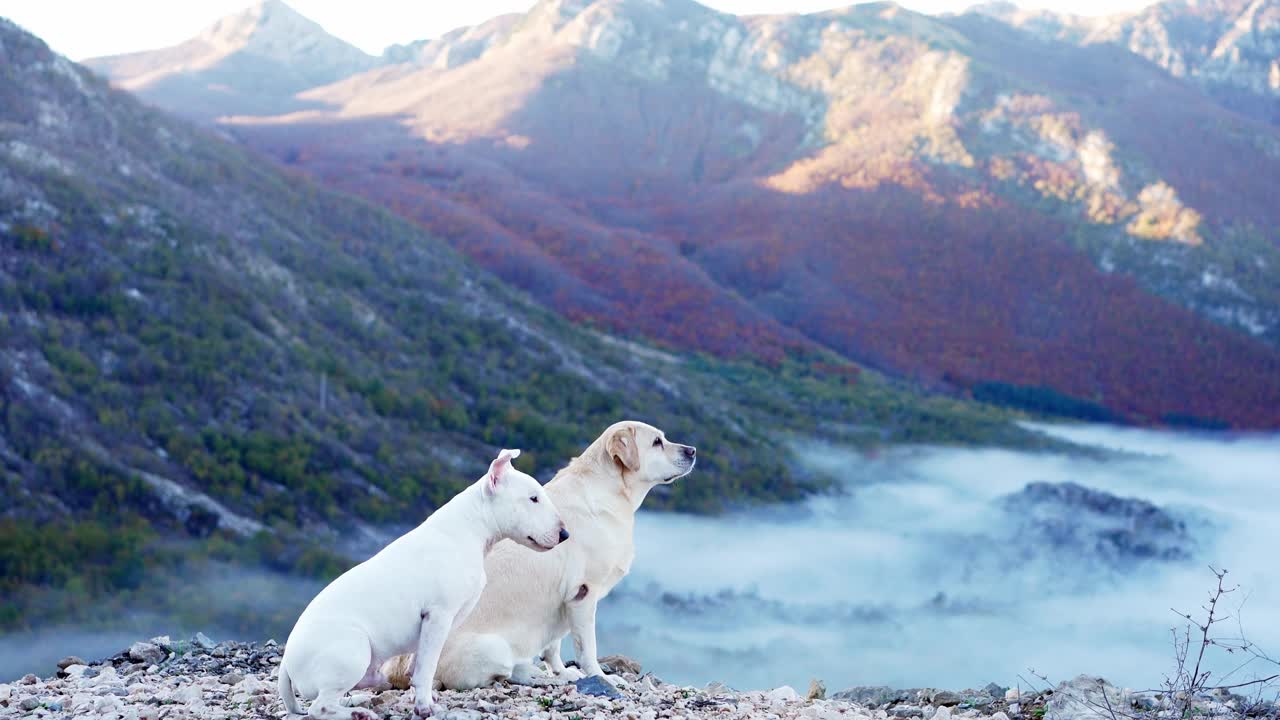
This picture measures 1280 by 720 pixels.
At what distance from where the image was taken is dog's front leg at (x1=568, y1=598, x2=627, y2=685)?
7547mm

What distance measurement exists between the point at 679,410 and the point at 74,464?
28.4 meters

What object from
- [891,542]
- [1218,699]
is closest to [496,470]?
[1218,699]

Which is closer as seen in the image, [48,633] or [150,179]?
[48,633]

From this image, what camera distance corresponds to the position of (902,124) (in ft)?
349

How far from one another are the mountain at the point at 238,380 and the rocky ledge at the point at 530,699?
12.7 metres

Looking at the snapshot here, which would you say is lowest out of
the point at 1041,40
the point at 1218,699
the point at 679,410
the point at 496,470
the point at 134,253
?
the point at 679,410

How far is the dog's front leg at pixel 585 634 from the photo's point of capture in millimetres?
7547

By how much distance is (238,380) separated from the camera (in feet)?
101

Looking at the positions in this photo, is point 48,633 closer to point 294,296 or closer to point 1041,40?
point 294,296

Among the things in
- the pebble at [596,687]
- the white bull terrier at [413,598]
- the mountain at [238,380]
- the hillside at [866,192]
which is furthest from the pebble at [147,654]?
the hillside at [866,192]

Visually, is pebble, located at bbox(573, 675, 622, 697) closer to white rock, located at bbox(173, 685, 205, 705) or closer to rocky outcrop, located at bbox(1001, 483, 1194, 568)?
white rock, located at bbox(173, 685, 205, 705)

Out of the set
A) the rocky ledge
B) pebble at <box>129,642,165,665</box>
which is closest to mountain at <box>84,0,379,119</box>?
pebble at <box>129,642,165,665</box>

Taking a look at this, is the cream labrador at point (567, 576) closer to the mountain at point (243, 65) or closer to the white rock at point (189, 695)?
the white rock at point (189, 695)

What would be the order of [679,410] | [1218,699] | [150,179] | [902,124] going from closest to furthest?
[1218,699]
[150,179]
[679,410]
[902,124]
